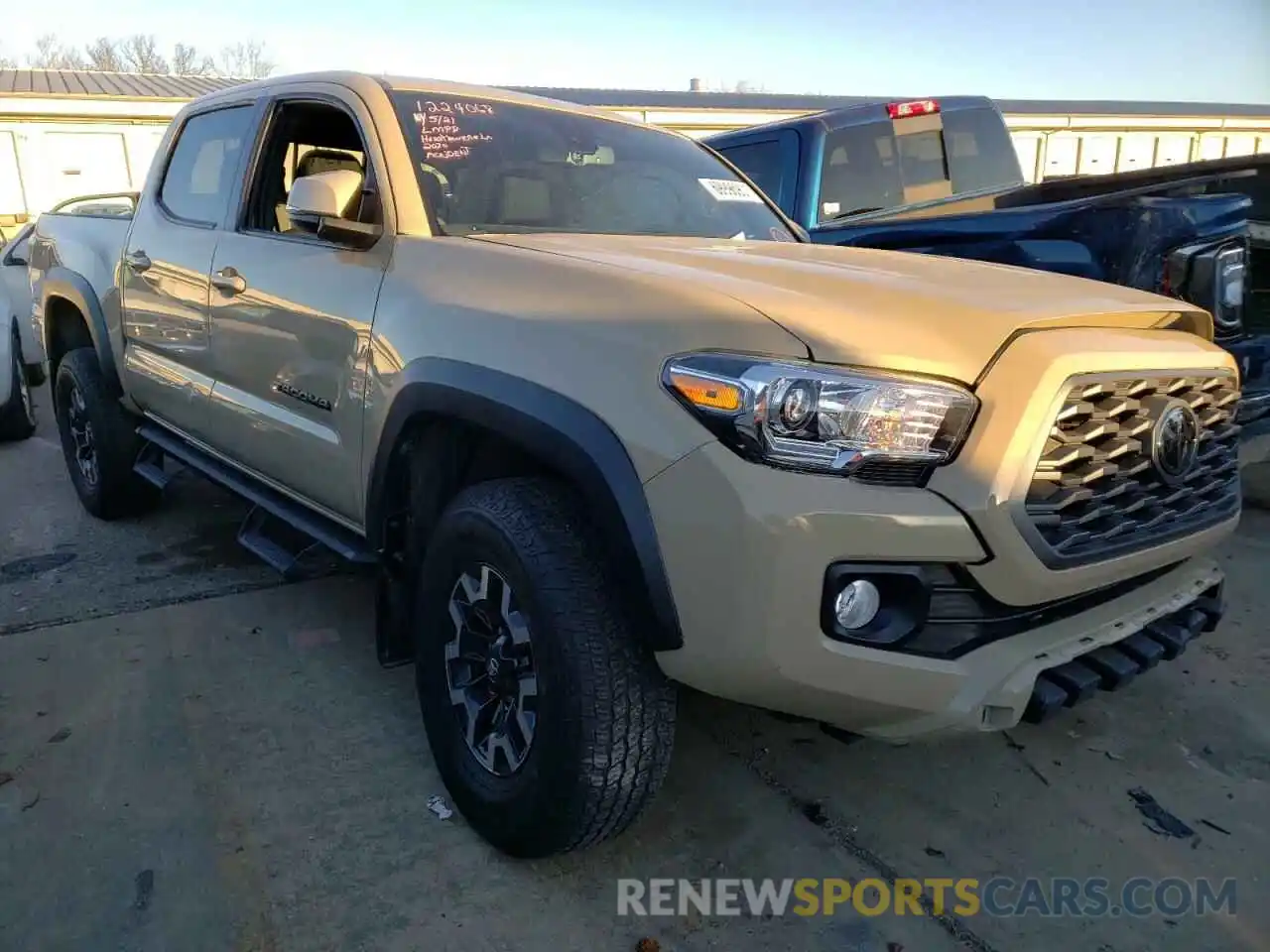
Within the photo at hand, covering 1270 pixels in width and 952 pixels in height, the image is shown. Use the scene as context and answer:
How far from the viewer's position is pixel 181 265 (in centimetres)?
378

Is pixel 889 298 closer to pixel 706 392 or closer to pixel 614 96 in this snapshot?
Result: pixel 706 392

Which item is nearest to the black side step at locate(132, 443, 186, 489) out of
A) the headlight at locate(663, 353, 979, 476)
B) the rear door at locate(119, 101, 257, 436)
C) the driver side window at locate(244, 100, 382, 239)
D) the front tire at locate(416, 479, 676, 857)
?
A: the rear door at locate(119, 101, 257, 436)

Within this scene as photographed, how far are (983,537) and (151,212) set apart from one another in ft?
12.7

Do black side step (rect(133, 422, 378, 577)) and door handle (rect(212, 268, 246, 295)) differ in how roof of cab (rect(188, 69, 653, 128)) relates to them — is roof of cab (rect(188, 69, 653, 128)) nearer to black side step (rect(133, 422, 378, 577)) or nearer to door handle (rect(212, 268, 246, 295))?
door handle (rect(212, 268, 246, 295))

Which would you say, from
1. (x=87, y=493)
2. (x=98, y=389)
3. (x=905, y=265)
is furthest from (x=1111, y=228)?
(x=87, y=493)

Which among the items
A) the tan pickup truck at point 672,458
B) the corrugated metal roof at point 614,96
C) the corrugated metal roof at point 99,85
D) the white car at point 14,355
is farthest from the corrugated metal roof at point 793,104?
the tan pickup truck at point 672,458

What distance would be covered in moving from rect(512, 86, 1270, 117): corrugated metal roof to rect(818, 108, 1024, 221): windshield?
2034cm

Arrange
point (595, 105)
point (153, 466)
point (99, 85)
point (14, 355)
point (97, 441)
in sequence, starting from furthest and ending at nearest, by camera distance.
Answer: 1. point (99, 85)
2. point (595, 105)
3. point (14, 355)
4. point (97, 441)
5. point (153, 466)

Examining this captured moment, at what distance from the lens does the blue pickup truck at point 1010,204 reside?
11.7ft

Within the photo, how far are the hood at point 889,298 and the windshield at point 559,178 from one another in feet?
0.66

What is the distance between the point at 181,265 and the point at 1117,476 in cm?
341

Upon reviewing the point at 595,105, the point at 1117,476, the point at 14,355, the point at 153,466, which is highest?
the point at 595,105

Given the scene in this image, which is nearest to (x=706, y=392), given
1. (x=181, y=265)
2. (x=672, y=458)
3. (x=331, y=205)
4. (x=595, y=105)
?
(x=672, y=458)

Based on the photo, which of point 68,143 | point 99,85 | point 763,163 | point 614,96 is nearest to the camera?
point 763,163
